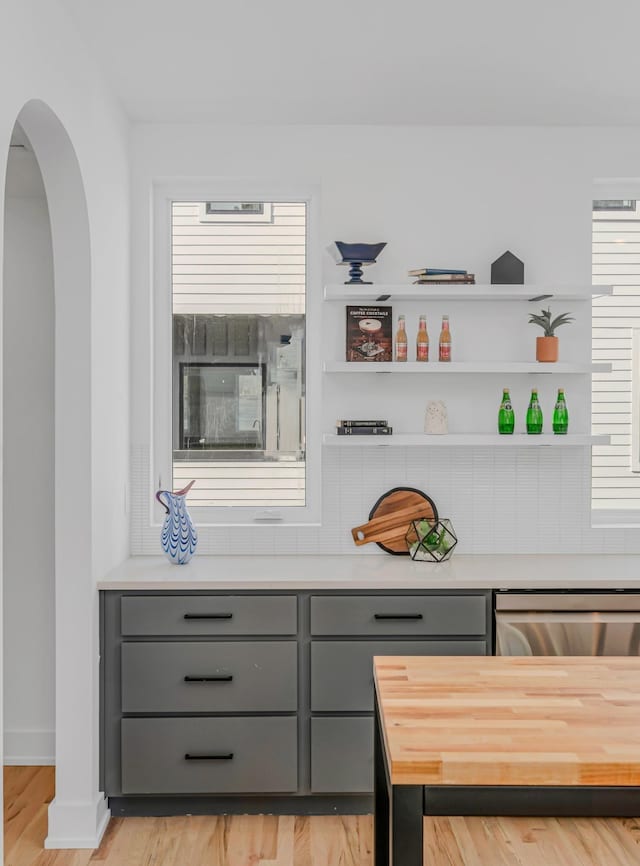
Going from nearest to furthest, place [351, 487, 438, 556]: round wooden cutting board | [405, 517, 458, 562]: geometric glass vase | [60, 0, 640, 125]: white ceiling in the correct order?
[60, 0, 640, 125]: white ceiling < [405, 517, 458, 562]: geometric glass vase < [351, 487, 438, 556]: round wooden cutting board

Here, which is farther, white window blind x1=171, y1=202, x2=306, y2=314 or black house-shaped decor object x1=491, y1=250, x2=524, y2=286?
white window blind x1=171, y1=202, x2=306, y2=314

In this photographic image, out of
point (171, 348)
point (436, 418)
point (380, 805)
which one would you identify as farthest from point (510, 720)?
point (171, 348)

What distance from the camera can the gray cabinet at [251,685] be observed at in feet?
9.75

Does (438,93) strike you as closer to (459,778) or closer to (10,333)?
(10,333)

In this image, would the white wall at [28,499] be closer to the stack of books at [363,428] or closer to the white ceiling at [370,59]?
the white ceiling at [370,59]

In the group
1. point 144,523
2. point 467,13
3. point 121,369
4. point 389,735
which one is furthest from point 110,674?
point 467,13

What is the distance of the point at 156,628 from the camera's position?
9.78ft

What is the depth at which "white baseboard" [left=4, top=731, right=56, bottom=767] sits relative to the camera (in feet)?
11.3

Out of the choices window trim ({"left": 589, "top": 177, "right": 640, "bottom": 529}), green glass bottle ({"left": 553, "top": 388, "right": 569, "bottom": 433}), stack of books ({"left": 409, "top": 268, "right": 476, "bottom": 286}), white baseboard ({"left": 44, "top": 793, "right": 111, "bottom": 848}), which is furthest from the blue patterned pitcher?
window trim ({"left": 589, "top": 177, "right": 640, "bottom": 529})

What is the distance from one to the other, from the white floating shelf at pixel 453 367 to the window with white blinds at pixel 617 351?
0.33 metres

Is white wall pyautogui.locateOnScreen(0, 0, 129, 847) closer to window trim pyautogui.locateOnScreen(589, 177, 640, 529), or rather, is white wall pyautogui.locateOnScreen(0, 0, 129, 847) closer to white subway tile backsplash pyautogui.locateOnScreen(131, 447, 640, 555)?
white subway tile backsplash pyautogui.locateOnScreen(131, 447, 640, 555)

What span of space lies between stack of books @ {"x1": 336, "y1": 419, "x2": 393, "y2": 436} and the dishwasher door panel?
915mm

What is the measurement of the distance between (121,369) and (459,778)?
8.09ft

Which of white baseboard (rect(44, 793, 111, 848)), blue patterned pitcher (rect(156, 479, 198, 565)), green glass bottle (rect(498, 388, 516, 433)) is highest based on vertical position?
green glass bottle (rect(498, 388, 516, 433))
